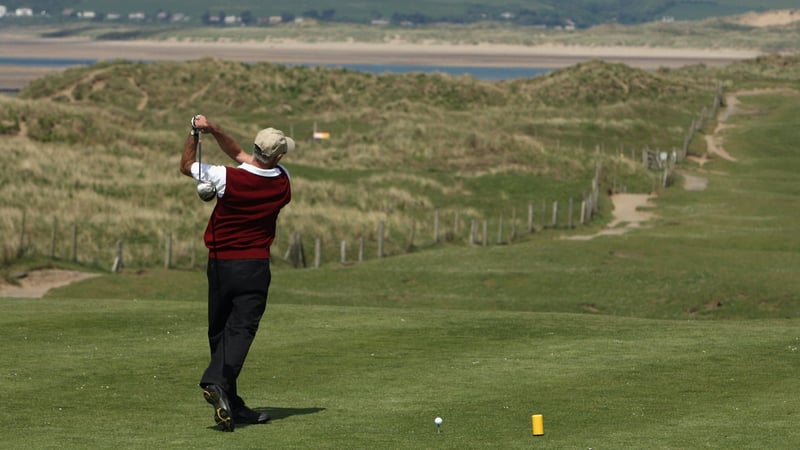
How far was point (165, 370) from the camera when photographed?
56.5ft

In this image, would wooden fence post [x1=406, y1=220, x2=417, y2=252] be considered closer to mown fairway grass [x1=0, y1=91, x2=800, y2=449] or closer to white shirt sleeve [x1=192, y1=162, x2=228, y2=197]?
mown fairway grass [x1=0, y1=91, x2=800, y2=449]

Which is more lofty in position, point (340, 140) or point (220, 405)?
point (220, 405)

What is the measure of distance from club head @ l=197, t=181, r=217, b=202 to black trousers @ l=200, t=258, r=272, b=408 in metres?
0.85

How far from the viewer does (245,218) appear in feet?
45.7

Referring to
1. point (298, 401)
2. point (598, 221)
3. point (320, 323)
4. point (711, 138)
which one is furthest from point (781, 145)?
point (298, 401)

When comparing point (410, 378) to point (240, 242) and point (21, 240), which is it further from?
point (21, 240)

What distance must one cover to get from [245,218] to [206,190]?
771 millimetres

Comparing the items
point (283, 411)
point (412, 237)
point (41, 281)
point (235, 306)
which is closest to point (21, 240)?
point (41, 281)

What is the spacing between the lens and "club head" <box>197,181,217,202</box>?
13.2m

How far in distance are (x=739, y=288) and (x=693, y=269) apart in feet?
12.1

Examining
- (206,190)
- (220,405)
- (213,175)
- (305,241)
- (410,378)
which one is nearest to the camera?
(206,190)

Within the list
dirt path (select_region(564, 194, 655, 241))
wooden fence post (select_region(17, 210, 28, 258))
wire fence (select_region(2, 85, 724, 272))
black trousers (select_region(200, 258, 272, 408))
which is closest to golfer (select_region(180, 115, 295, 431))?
black trousers (select_region(200, 258, 272, 408))

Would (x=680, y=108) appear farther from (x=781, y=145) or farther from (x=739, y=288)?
(x=739, y=288)

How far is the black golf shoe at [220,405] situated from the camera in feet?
43.9
